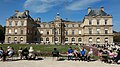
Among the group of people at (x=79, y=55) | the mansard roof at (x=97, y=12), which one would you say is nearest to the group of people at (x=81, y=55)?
the group of people at (x=79, y=55)

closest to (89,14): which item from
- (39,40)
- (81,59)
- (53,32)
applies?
(53,32)

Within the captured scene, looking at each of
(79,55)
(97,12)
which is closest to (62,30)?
(97,12)

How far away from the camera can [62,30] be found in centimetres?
6253

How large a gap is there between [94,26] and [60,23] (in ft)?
41.2

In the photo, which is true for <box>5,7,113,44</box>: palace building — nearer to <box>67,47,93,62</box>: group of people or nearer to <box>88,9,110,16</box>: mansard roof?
<box>88,9,110,16</box>: mansard roof

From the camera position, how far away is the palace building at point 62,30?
180 feet

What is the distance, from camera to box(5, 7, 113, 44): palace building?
54.8 m

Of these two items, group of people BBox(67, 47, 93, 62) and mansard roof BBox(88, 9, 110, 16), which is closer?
group of people BBox(67, 47, 93, 62)

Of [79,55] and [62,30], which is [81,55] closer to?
[79,55]

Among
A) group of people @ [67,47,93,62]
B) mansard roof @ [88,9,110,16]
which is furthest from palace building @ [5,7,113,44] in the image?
group of people @ [67,47,93,62]

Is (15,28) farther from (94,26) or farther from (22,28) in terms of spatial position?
(94,26)

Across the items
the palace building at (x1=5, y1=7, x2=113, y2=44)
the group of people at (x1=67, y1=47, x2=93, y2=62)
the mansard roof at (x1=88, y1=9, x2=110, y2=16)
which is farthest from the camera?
the mansard roof at (x1=88, y1=9, x2=110, y2=16)

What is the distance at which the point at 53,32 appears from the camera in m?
61.8

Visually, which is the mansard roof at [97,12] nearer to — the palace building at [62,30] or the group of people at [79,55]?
the palace building at [62,30]
